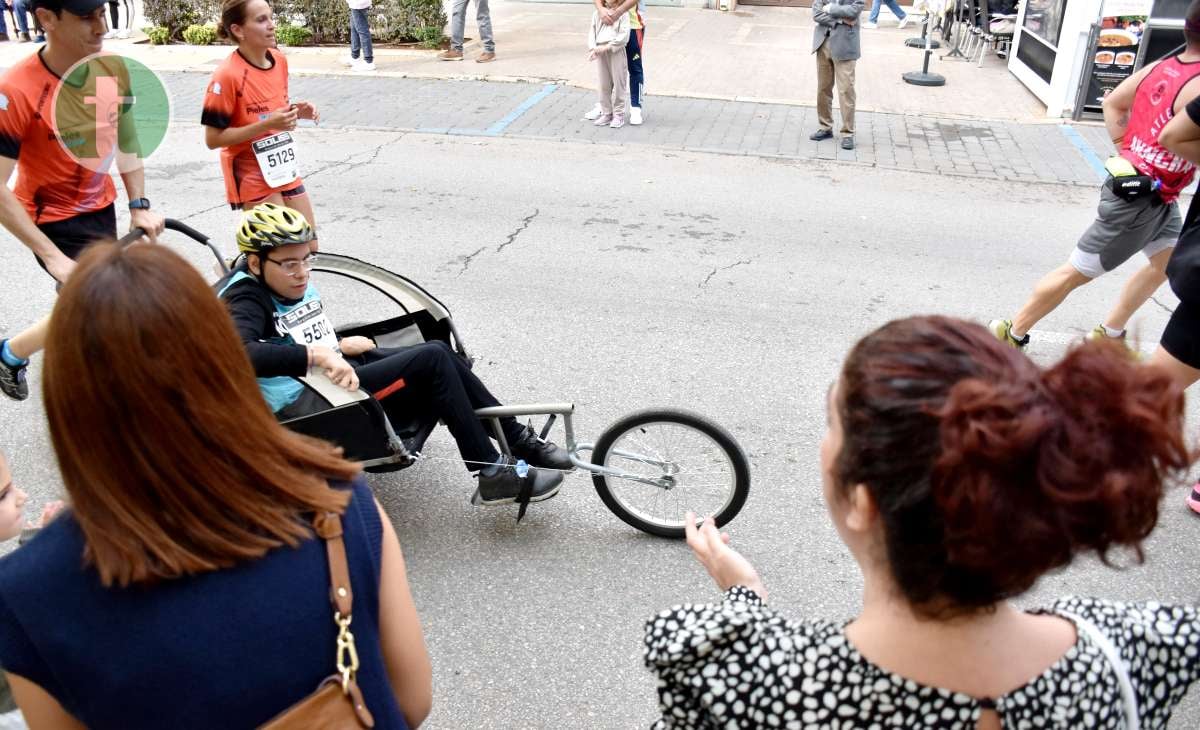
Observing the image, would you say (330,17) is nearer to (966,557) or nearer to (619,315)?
(619,315)

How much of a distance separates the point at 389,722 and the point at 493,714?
148 centimetres

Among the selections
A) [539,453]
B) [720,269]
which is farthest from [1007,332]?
[539,453]

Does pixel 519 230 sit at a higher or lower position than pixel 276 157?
lower

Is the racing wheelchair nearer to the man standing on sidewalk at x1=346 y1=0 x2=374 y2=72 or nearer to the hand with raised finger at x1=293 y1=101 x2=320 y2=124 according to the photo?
the hand with raised finger at x1=293 y1=101 x2=320 y2=124

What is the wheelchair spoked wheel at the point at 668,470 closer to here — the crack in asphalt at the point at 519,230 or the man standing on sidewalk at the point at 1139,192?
the man standing on sidewalk at the point at 1139,192

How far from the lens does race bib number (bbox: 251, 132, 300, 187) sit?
5027mm

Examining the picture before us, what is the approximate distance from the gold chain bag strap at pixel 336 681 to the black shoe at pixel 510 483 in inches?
83.1

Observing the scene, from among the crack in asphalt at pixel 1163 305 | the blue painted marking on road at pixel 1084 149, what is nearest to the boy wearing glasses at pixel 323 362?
the crack in asphalt at pixel 1163 305

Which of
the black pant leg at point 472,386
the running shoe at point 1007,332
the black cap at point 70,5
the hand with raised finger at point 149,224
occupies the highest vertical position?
the black cap at point 70,5

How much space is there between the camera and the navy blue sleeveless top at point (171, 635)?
130cm

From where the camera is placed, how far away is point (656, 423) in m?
3.51

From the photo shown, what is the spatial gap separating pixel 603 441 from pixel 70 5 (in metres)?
2.62

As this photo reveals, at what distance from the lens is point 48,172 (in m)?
3.93

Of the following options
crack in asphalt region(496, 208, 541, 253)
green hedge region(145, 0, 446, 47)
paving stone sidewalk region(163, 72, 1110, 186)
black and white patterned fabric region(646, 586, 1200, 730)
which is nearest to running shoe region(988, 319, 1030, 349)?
crack in asphalt region(496, 208, 541, 253)
